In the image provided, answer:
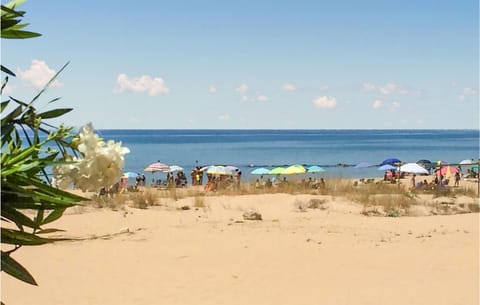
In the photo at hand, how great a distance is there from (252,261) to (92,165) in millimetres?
7425

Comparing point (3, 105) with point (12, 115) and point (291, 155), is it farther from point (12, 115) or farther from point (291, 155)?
point (291, 155)

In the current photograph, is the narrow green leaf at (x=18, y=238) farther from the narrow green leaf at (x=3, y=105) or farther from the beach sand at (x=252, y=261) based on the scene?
the beach sand at (x=252, y=261)

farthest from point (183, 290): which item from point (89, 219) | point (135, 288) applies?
point (89, 219)

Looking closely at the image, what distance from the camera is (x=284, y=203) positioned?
53.0 ft

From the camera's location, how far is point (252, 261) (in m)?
8.61

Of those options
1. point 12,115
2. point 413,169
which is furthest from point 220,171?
point 12,115

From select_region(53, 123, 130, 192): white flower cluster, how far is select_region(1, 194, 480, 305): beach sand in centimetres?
313

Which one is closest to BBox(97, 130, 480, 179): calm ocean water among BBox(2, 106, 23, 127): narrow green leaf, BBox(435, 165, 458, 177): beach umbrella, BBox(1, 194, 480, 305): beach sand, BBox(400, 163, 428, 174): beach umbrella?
BBox(400, 163, 428, 174): beach umbrella

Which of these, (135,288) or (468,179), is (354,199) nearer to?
(135,288)

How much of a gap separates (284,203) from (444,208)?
3.79 meters

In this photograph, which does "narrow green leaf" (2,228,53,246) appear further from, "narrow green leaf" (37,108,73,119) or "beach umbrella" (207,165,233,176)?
"beach umbrella" (207,165,233,176)

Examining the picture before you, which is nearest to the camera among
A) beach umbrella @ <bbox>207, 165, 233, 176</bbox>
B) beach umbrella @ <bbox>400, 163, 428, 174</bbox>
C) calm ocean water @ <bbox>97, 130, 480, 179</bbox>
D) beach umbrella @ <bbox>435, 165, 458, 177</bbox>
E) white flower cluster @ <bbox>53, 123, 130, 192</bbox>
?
white flower cluster @ <bbox>53, 123, 130, 192</bbox>

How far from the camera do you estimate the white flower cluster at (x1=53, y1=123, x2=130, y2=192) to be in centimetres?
133

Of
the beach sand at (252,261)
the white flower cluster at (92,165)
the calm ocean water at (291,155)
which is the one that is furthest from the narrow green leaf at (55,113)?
the calm ocean water at (291,155)
